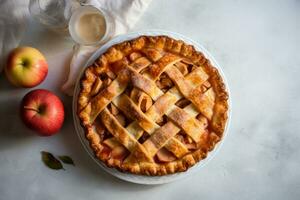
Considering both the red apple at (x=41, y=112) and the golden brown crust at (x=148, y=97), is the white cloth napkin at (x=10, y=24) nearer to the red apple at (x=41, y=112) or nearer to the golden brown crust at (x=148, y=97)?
the red apple at (x=41, y=112)

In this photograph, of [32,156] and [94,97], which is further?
[32,156]

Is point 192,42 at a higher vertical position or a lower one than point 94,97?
higher

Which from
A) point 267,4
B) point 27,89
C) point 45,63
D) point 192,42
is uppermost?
point 267,4

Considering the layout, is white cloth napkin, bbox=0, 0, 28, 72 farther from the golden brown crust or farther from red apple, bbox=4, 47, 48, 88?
the golden brown crust

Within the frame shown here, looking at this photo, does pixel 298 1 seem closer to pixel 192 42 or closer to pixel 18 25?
pixel 192 42

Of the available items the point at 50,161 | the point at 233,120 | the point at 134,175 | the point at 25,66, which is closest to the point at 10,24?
the point at 25,66

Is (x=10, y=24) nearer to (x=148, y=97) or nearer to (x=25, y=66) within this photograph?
(x=25, y=66)

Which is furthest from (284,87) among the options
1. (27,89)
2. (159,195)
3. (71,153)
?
(27,89)
